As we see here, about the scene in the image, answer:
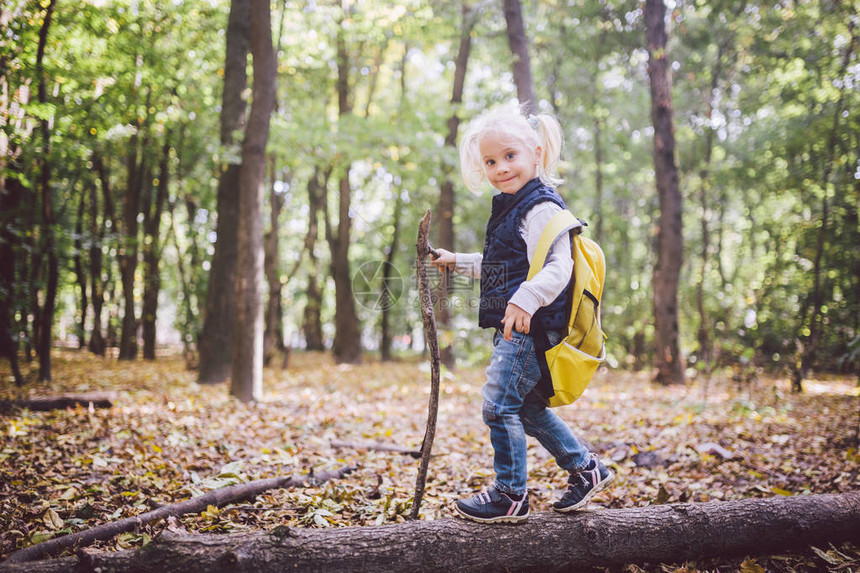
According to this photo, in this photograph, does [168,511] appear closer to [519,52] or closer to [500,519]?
[500,519]

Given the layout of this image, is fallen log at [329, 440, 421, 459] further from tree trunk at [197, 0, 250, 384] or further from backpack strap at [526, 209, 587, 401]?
tree trunk at [197, 0, 250, 384]

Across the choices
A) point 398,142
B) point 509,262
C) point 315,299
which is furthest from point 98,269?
point 509,262

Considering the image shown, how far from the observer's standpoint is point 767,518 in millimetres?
2551

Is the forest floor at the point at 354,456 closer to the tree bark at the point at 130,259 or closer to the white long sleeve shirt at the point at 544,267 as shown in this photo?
the white long sleeve shirt at the point at 544,267

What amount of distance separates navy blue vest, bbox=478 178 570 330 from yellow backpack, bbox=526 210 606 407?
66 millimetres

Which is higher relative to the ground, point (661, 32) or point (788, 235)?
point (661, 32)

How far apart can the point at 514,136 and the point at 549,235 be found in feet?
1.88

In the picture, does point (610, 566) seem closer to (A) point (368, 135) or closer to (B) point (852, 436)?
(B) point (852, 436)

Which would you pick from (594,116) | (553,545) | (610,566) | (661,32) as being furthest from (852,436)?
(594,116)

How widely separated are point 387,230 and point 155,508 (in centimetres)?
1640

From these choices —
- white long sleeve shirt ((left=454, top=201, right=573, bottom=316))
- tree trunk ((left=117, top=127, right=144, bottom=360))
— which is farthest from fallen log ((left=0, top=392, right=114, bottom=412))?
tree trunk ((left=117, top=127, right=144, bottom=360))

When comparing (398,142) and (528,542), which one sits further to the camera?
(398,142)

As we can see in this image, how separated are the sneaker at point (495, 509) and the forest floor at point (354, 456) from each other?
24.3 inches

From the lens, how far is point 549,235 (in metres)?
2.26
